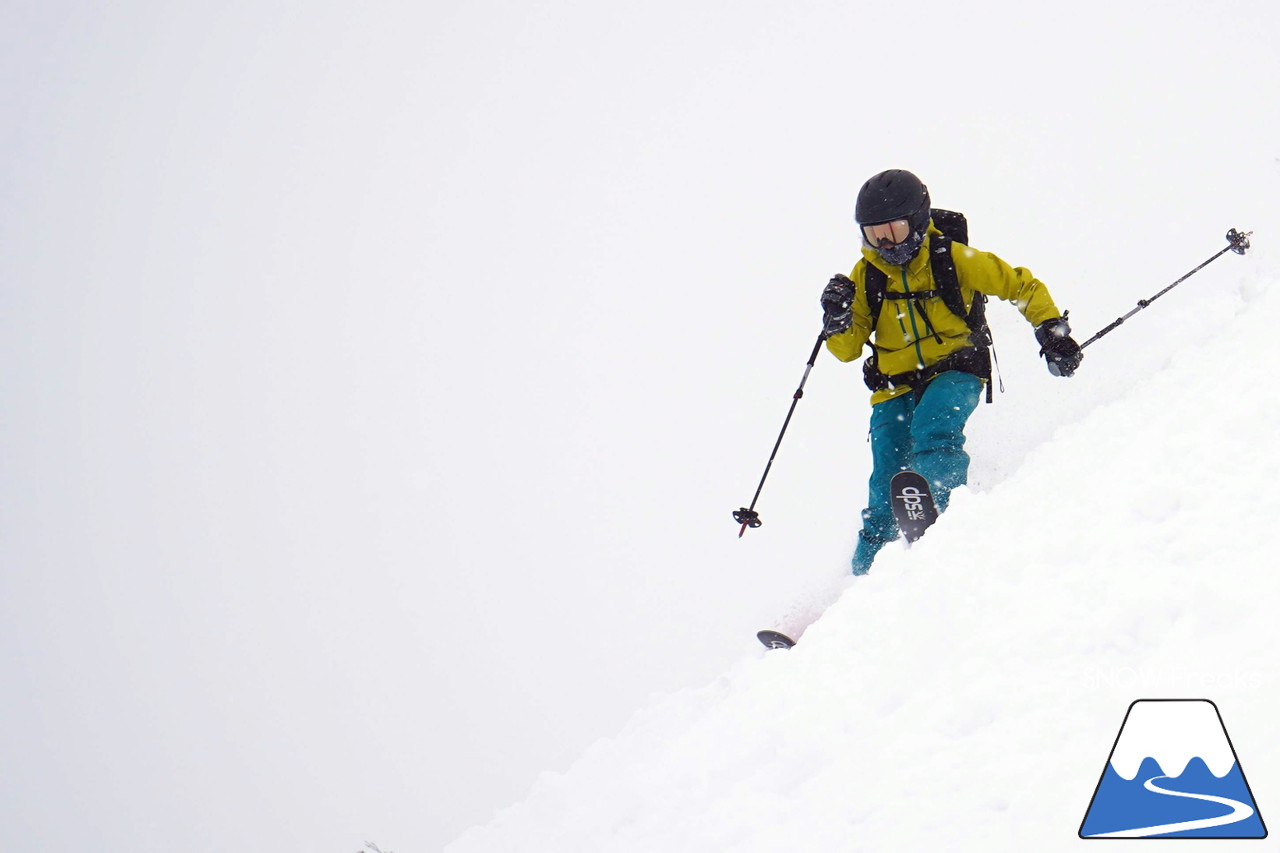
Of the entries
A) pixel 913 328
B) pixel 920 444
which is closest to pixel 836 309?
pixel 913 328

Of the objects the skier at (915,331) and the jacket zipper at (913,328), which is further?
the jacket zipper at (913,328)

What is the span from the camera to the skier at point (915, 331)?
5312mm

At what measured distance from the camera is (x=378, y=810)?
4303 centimetres

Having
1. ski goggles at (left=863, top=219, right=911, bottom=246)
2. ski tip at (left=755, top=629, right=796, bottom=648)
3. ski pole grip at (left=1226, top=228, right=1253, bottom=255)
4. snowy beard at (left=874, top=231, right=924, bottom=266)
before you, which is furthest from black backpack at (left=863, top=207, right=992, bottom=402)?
ski pole grip at (left=1226, top=228, right=1253, bottom=255)

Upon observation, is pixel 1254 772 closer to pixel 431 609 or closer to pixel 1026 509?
pixel 1026 509

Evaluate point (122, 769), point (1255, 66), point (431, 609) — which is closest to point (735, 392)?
point (431, 609)

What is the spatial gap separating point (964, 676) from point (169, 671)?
394ft

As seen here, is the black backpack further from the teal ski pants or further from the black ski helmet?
the black ski helmet

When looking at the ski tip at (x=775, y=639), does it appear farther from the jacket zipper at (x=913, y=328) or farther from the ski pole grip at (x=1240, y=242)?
the ski pole grip at (x=1240, y=242)

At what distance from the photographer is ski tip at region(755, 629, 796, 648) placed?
521 centimetres

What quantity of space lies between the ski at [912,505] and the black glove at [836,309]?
1.34 m

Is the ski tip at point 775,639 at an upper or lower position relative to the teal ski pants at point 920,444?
lower

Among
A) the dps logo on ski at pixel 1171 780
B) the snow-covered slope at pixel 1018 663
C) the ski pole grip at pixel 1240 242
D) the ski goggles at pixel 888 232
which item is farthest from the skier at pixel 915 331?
the dps logo on ski at pixel 1171 780

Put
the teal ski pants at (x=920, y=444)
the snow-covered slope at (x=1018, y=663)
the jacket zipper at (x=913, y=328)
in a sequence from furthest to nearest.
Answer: the jacket zipper at (x=913, y=328), the teal ski pants at (x=920, y=444), the snow-covered slope at (x=1018, y=663)
